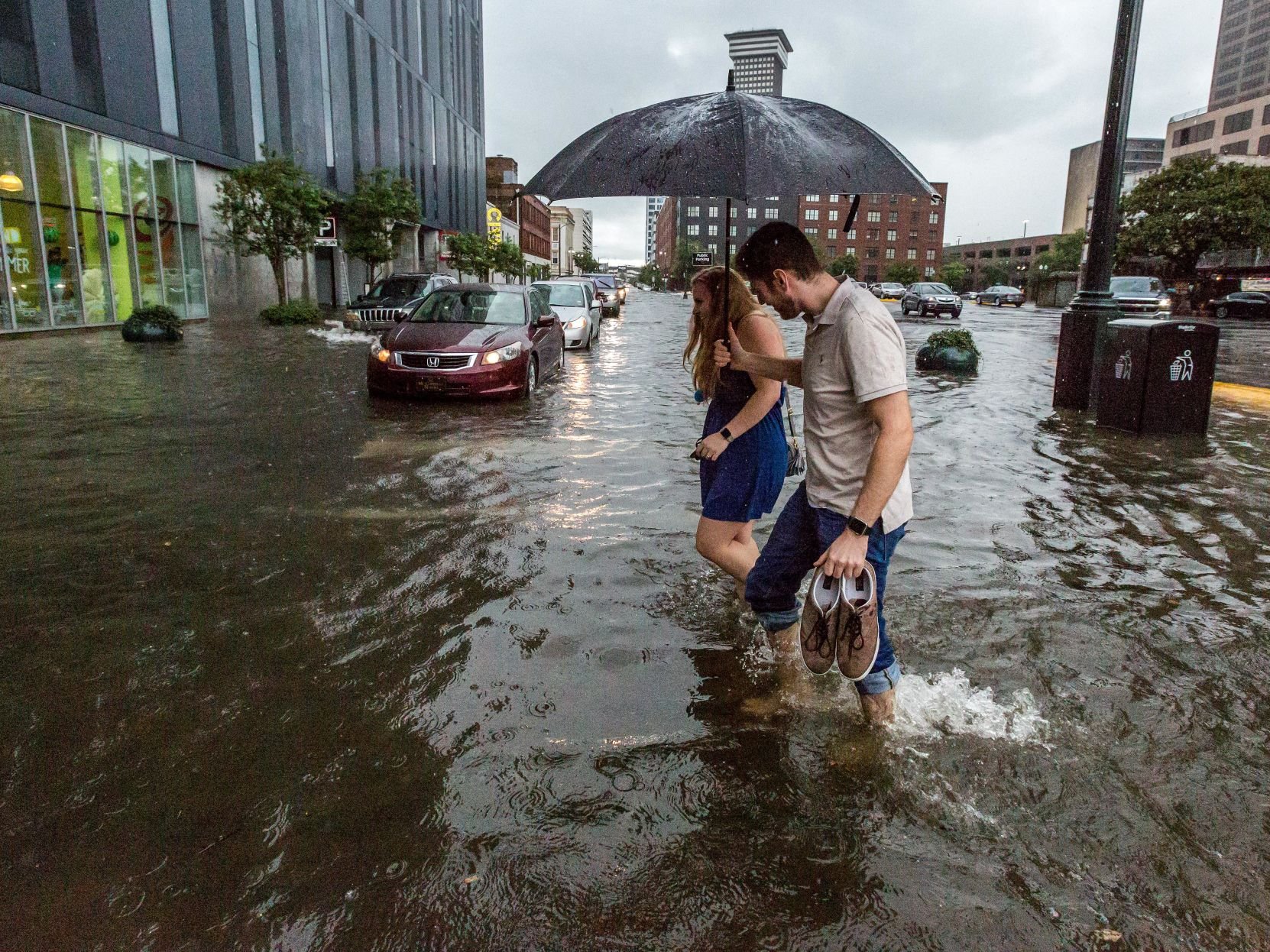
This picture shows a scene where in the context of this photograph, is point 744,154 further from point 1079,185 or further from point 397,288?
point 1079,185

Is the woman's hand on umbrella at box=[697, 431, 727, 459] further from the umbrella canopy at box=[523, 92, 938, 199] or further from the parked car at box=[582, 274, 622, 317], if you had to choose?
the parked car at box=[582, 274, 622, 317]

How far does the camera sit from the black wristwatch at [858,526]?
8.66 feet

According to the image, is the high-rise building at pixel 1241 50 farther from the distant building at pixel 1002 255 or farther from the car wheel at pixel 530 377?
the car wheel at pixel 530 377

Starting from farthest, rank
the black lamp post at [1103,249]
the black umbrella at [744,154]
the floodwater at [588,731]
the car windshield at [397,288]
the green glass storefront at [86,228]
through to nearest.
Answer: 1. the car windshield at [397,288]
2. the green glass storefront at [86,228]
3. the black lamp post at [1103,249]
4. the black umbrella at [744,154]
5. the floodwater at [588,731]

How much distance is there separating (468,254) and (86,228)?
32.2 m

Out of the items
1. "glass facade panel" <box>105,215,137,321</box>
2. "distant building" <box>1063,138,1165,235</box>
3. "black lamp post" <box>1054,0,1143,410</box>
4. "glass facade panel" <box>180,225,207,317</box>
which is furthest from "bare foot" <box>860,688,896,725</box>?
"distant building" <box>1063,138,1165,235</box>

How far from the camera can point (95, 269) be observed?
69.0 feet

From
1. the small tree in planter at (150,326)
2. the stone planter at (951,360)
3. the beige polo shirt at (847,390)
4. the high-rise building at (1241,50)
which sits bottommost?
the stone planter at (951,360)

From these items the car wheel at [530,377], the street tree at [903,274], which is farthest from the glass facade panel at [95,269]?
the street tree at [903,274]

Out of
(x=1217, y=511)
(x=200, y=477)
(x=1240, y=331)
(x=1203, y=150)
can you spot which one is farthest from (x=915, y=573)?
(x=1203, y=150)

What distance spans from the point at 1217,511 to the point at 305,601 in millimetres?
6113

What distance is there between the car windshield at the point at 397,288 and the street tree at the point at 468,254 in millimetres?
27960

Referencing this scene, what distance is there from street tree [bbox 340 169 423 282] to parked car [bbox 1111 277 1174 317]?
84.0 ft

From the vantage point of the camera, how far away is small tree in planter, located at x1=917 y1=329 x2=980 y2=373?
15.2m
